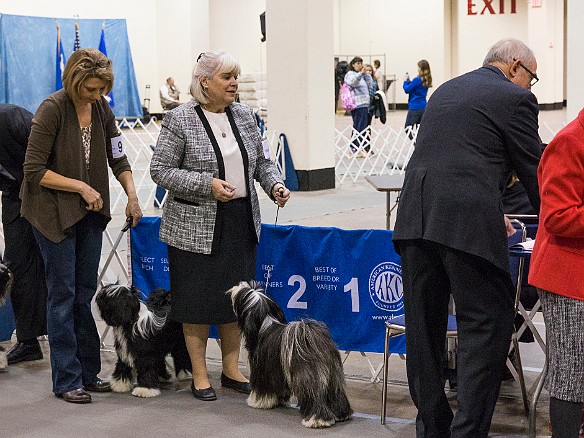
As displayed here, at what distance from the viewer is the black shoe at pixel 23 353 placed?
4.61 metres

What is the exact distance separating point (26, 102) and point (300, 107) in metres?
11.8

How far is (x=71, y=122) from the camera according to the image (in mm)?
3885

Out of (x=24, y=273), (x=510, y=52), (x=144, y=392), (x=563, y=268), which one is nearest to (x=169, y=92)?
(x=24, y=273)

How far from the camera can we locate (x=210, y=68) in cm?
382

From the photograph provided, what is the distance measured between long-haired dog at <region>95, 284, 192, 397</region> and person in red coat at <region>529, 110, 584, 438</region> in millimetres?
1802

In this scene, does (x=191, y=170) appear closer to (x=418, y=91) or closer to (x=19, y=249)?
(x=19, y=249)

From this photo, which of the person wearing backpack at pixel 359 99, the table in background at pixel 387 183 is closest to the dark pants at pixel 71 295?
the table in background at pixel 387 183

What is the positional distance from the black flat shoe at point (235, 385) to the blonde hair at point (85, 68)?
134 cm

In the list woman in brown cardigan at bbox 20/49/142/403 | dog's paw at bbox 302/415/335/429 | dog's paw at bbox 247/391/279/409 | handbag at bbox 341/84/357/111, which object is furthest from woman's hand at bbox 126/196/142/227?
handbag at bbox 341/84/357/111

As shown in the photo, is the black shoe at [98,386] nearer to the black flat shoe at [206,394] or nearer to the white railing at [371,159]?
the black flat shoe at [206,394]

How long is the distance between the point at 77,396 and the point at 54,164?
95 cm

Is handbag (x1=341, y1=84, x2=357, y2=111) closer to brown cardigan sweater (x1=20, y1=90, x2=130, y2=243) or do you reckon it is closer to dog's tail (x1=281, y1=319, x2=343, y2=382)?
brown cardigan sweater (x1=20, y1=90, x2=130, y2=243)

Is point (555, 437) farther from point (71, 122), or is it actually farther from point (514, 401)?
point (71, 122)

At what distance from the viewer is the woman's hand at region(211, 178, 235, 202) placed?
3.75m
